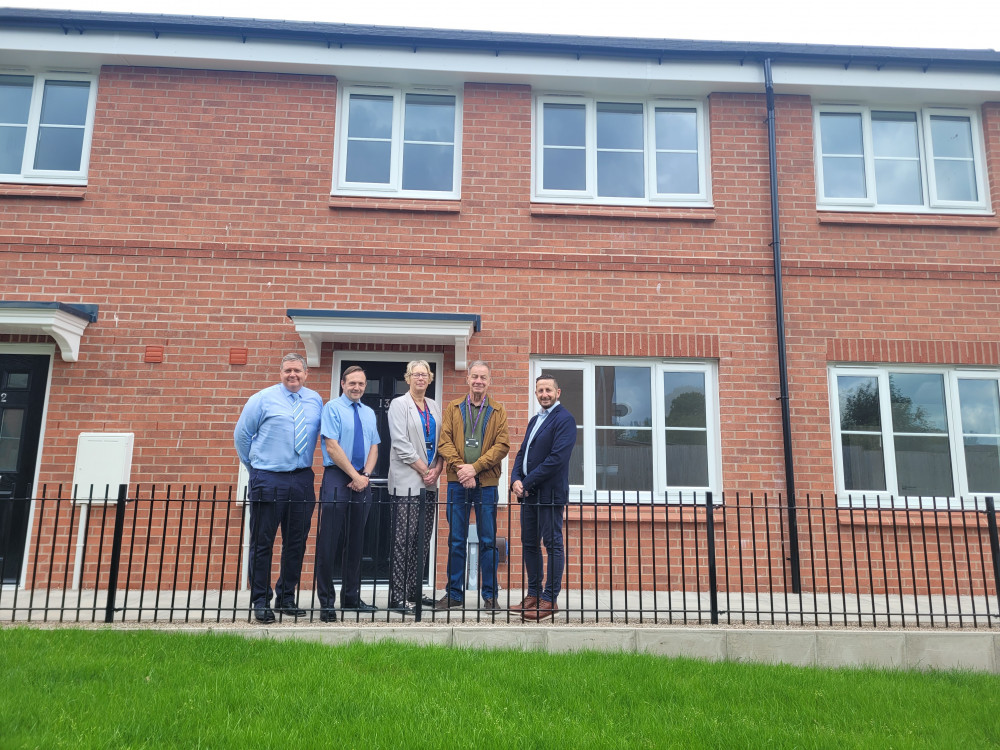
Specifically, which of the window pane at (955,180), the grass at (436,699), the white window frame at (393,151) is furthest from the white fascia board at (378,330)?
the window pane at (955,180)

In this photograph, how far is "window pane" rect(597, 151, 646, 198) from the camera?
832cm

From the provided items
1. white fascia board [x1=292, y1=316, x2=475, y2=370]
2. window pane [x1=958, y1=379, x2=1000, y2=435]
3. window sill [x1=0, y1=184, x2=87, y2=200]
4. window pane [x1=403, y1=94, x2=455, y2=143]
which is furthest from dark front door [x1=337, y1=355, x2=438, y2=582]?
window pane [x1=958, y1=379, x2=1000, y2=435]

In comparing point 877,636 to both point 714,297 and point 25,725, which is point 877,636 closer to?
point 714,297

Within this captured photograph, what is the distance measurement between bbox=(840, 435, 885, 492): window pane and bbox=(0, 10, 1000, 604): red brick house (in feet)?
0.08

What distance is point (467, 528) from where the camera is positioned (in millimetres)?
5723

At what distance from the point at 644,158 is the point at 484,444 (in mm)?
4309

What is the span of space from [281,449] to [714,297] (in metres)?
4.85

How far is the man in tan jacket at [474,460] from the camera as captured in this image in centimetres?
575

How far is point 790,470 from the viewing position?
7520 millimetres

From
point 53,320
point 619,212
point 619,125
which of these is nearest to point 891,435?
point 619,212

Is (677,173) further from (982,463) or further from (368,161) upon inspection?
(982,463)

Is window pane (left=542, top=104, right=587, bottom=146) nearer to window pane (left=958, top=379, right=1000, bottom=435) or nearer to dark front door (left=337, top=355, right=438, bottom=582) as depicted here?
dark front door (left=337, top=355, right=438, bottom=582)

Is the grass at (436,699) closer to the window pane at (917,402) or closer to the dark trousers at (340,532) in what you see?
the dark trousers at (340,532)

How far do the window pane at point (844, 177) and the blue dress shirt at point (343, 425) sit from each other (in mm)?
5867
